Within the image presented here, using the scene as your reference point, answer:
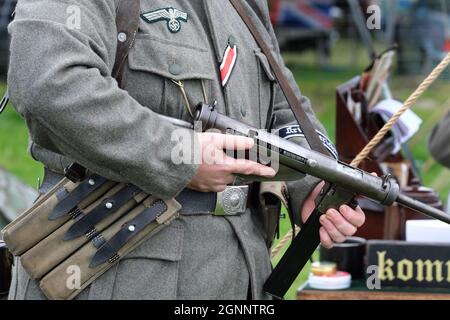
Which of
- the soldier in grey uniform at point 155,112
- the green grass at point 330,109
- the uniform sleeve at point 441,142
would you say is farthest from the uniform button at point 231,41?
the green grass at point 330,109

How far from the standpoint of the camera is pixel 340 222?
231cm

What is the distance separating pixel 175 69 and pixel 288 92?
1.27 ft

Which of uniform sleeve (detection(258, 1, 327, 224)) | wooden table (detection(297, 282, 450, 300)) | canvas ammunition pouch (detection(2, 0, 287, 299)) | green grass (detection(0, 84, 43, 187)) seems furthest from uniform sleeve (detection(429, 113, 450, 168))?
green grass (detection(0, 84, 43, 187))

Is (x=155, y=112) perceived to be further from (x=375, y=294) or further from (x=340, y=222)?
(x=375, y=294)

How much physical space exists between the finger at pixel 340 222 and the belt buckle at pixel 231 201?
9.2 inches

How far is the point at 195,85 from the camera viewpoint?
6.95ft

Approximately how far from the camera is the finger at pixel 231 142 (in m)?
1.98

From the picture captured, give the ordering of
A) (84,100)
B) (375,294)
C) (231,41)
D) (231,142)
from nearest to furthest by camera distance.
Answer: (84,100)
(231,142)
(231,41)
(375,294)

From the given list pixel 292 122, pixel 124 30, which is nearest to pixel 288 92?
pixel 292 122

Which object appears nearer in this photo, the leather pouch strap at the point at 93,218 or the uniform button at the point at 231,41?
the leather pouch strap at the point at 93,218

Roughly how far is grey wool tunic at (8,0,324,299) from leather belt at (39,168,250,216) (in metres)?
0.02

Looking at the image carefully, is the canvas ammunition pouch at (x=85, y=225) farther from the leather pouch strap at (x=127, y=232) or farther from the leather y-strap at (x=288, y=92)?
the leather y-strap at (x=288, y=92)
